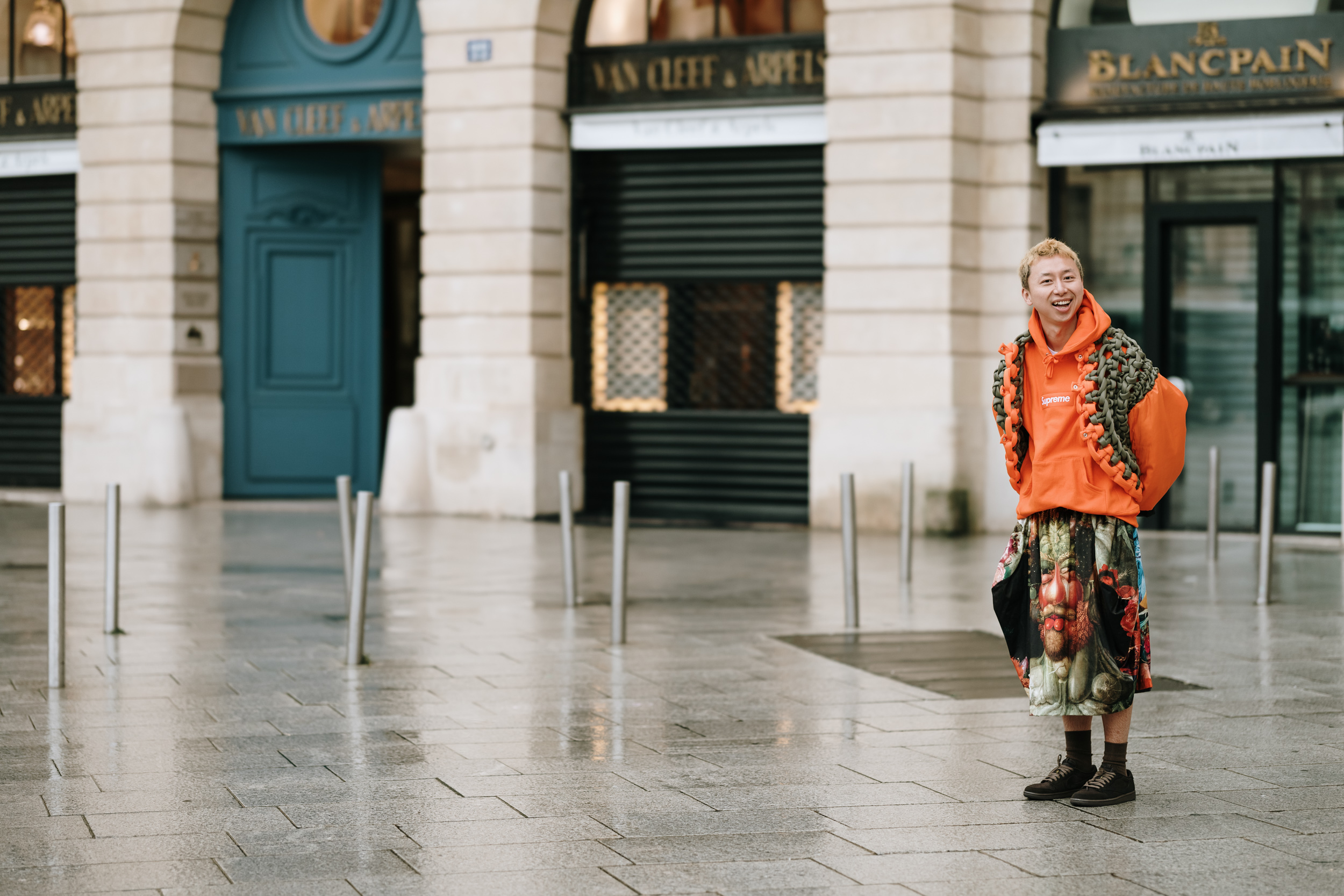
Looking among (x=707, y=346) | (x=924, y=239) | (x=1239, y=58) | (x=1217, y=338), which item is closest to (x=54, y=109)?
(x=707, y=346)

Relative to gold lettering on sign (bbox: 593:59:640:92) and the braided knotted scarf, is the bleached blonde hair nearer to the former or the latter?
the braided knotted scarf

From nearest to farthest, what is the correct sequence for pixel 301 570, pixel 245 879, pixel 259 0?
pixel 245 879 → pixel 301 570 → pixel 259 0

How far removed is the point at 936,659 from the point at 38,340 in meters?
14.3

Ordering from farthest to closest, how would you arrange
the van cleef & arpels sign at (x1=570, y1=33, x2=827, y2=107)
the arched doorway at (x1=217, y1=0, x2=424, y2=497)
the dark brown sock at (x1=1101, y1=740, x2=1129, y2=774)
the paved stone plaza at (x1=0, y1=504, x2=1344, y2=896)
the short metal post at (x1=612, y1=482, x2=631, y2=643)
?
1. the arched doorway at (x1=217, y1=0, x2=424, y2=497)
2. the van cleef & arpels sign at (x1=570, y1=33, x2=827, y2=107)
3. the short metal post at (x1=612, y1=482, x2=631, y2=643)
4. the dark brown sock at (x1=1101, y1=740, x2=1129, y2=774)
5. the paved stone plaza at (x1=0, y1=504, x2=1344, y2=896)

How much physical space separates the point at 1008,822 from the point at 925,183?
35.4ft

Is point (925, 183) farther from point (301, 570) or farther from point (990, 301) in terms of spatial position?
point (301, 570)

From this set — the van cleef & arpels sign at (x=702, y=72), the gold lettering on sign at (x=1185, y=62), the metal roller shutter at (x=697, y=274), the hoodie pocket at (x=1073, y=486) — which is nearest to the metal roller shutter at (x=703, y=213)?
the metal roller shutter at (x=697, y=274)

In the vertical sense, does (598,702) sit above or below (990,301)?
below

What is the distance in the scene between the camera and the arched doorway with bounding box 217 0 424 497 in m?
18.7

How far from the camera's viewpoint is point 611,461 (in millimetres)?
17562

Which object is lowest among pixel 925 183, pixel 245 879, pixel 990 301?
pixel 245 879

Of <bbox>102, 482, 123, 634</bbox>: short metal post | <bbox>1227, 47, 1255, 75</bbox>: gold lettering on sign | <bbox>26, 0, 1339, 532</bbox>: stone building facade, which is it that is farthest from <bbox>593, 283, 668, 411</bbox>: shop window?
<bbox>102, 482, 123, 634</bbox>: short metal post

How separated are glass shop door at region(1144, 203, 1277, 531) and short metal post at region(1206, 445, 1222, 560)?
234 centimetres

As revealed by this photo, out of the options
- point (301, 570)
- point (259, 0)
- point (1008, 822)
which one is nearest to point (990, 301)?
point (301, 570)
